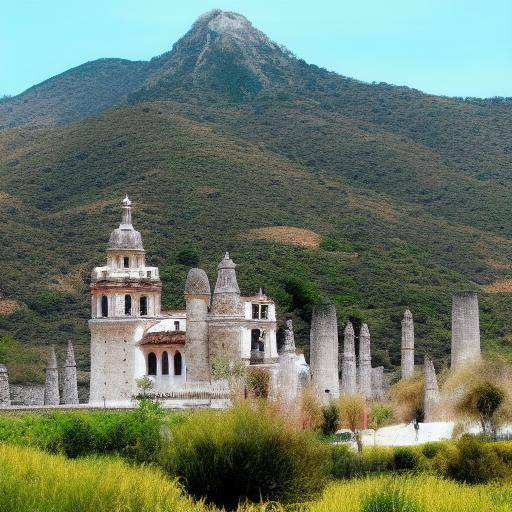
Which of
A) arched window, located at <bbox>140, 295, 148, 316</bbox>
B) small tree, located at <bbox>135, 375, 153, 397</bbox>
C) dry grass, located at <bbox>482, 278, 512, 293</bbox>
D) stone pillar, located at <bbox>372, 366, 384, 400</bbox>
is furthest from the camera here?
dry grass, located at <bbox>482, 278, 512, 293</bbox>

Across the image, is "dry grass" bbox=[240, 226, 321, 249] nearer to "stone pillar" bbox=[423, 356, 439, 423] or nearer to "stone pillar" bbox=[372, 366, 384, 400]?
"stone pillar" bbox=[372, 366, 384, 400]

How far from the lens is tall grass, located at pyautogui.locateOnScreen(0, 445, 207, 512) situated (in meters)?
16.5

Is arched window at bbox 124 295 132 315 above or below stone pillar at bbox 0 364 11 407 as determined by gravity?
above

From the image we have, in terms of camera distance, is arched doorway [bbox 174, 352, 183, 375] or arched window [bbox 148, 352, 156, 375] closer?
arched doorway [bbox 174, 352, 183, 375]

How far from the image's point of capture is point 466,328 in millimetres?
34438

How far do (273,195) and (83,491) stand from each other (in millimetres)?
75489

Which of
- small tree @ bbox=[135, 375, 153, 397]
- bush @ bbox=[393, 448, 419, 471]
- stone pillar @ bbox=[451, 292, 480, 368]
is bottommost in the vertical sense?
bush @ bbox=[393, 448, 419, 471]

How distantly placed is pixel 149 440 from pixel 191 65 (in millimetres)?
127672

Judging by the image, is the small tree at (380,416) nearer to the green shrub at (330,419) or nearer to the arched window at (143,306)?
the green shrub at (330,419)

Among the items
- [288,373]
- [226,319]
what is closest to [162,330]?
[226,319]


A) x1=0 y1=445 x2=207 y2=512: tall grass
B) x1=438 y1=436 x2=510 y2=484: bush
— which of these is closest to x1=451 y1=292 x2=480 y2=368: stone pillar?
x1=438 y1=436 x2=510 y2=484: bush

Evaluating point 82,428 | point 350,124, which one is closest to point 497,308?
point 82,428

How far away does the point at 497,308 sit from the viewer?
64.8 meters

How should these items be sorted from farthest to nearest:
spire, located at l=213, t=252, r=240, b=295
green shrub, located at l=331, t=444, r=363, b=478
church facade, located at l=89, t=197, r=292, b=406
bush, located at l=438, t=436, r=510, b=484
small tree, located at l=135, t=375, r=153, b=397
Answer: small tree, located at l=135, t=375, r=153, b=397, church facade, located at l=89, t=197, r=292, b=406, spire, located at l=213, t=252, r=240, b=295, green shrub, located at l=331, t=444, r=363, b=478, bush, located at l=438, t=436, r=510, b=484
